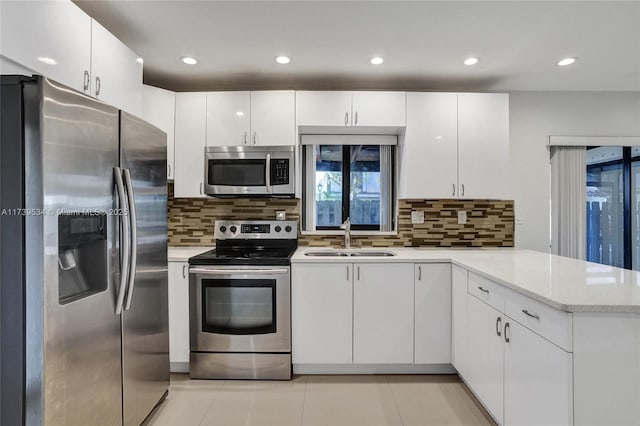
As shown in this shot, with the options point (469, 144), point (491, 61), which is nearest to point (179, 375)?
point (469, 144)

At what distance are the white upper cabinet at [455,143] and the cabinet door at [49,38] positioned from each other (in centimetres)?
224

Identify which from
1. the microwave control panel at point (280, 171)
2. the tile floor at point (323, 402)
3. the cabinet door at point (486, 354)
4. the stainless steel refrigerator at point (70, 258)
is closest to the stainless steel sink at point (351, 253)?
the microwave control panel at point (280, 171)

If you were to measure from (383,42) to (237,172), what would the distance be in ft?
4.75

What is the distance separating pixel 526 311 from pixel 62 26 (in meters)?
2.55

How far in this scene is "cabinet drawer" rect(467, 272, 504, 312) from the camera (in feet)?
5.69

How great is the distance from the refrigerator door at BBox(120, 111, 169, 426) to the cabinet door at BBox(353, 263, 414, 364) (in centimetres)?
131

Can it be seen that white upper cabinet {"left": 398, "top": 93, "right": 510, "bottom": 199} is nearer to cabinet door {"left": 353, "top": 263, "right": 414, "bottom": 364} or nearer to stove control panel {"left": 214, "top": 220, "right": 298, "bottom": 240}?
cabinet door {"left": 353, "top": 263, "right": 414, "bottom": 364}

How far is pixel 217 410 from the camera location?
2061mm

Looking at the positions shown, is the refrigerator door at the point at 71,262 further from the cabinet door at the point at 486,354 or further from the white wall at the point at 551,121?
the white wall at the point at 551,121

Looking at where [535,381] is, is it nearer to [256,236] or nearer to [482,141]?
[482,141]

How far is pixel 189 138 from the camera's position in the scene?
8.95ft

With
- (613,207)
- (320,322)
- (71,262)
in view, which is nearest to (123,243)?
(71,262)

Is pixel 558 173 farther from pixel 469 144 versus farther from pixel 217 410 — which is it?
pixel 217 410

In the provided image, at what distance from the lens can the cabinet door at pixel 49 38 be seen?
4.30ft
